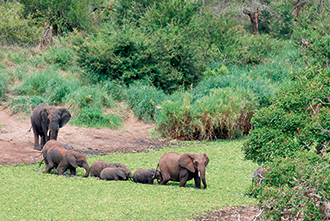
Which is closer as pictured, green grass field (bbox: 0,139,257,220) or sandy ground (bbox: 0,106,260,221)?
green grass field (bbox: 0,139,257,220)

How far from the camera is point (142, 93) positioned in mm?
16406

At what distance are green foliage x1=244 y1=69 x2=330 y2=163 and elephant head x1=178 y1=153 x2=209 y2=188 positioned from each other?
129 centimetres

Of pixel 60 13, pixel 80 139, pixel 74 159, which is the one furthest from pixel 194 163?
pixel 60 13

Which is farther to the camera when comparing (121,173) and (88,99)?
(88,99)

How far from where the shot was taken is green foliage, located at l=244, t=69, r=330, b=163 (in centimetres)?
650

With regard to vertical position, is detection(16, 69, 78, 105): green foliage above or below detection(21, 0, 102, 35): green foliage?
below

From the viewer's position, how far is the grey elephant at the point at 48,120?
10977mm

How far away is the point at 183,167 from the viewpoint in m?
8.58

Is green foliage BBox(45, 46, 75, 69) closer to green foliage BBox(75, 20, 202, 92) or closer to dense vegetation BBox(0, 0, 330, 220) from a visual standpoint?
dense vegetation BBox(0, 0, 330, 220)

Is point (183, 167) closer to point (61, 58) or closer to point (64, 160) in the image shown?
point (64, 160)

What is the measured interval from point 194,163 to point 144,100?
25.8 ft

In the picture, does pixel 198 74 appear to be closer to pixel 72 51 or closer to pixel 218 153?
pixel 72 51

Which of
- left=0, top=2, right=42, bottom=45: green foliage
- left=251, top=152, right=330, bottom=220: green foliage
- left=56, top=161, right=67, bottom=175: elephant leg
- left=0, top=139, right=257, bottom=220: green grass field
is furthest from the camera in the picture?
left=0, top=2, right=42, bottom=45: green foliage

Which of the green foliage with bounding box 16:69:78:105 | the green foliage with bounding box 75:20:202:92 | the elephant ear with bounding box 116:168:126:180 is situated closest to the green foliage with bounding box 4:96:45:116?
the green foliage with bounding box 16:69:78:105
